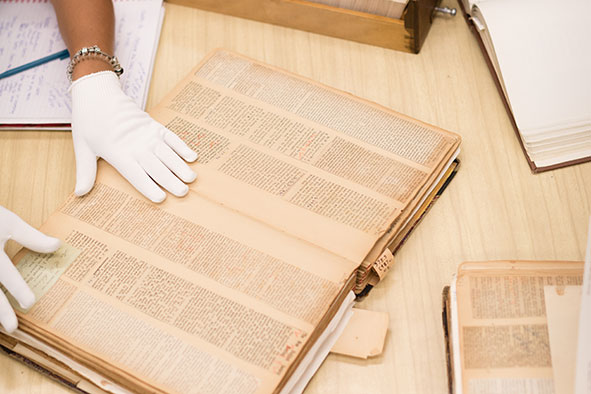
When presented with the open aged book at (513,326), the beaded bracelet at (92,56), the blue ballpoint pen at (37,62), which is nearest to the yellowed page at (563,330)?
the open aged book at (513,326)

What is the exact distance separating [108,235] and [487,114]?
0.59m

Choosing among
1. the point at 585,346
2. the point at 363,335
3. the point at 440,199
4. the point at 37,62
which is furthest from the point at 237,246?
the point at 37,62

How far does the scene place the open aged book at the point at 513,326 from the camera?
70 cm

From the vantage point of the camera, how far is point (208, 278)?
0.77m

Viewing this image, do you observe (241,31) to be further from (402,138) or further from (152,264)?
(152,264)

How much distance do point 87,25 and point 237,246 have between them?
48 cm

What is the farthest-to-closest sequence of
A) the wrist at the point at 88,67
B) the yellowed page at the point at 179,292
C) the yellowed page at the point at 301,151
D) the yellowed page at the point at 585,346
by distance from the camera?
the wrist at the point at 88,67 < the yellowed page at the point at 301,151 < the yellowed page at the point at 179,292 < the yellowed page at the point at 585,346

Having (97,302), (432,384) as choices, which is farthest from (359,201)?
(97,302)

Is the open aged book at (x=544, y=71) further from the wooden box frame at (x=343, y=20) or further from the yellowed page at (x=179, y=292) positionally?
the yellowed page at (x=179, y=292)

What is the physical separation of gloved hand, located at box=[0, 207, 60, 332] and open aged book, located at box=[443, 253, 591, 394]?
1.64ft

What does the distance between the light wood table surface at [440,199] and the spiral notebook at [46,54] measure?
0.07 ft

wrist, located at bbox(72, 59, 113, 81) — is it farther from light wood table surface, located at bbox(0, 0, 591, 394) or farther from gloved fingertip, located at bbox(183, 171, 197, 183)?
gloved fingertip, located at bbox(183, 171, 197, 183)

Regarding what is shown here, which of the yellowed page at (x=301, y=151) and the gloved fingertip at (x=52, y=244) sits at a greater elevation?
the yellowed page at (x=301, y=151)

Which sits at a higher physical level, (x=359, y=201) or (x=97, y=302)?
(x=359, y=201)
